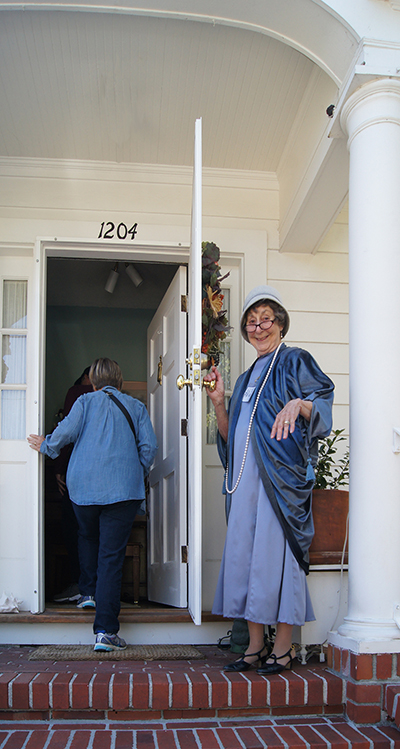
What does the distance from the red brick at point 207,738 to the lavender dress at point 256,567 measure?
41cm

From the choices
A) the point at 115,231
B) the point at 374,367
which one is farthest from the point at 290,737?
the point at 115,231

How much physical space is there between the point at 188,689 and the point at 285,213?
2508mm

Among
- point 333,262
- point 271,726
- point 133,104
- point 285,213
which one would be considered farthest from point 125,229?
point 271,726

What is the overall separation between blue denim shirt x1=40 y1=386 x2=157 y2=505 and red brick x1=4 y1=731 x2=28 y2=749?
3.41 feet

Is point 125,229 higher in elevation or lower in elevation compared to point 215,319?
higher

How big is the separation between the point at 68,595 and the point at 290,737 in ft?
7.39

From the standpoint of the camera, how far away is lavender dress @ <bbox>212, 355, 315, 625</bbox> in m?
2.48

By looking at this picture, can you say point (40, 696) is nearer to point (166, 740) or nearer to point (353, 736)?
point (166, 740)

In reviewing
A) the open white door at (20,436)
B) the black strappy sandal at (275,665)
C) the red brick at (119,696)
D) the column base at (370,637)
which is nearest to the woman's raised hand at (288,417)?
the column base at (370,637)

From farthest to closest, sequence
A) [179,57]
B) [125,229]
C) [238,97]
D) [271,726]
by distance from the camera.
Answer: [125,229] → [238,97] → [179,57] → [271,726]

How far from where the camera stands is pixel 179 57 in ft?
10.5

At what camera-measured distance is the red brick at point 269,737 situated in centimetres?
212

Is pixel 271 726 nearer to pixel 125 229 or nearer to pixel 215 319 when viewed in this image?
pixel 215 319

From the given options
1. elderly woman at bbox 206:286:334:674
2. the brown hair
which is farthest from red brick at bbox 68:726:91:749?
the brown hair
